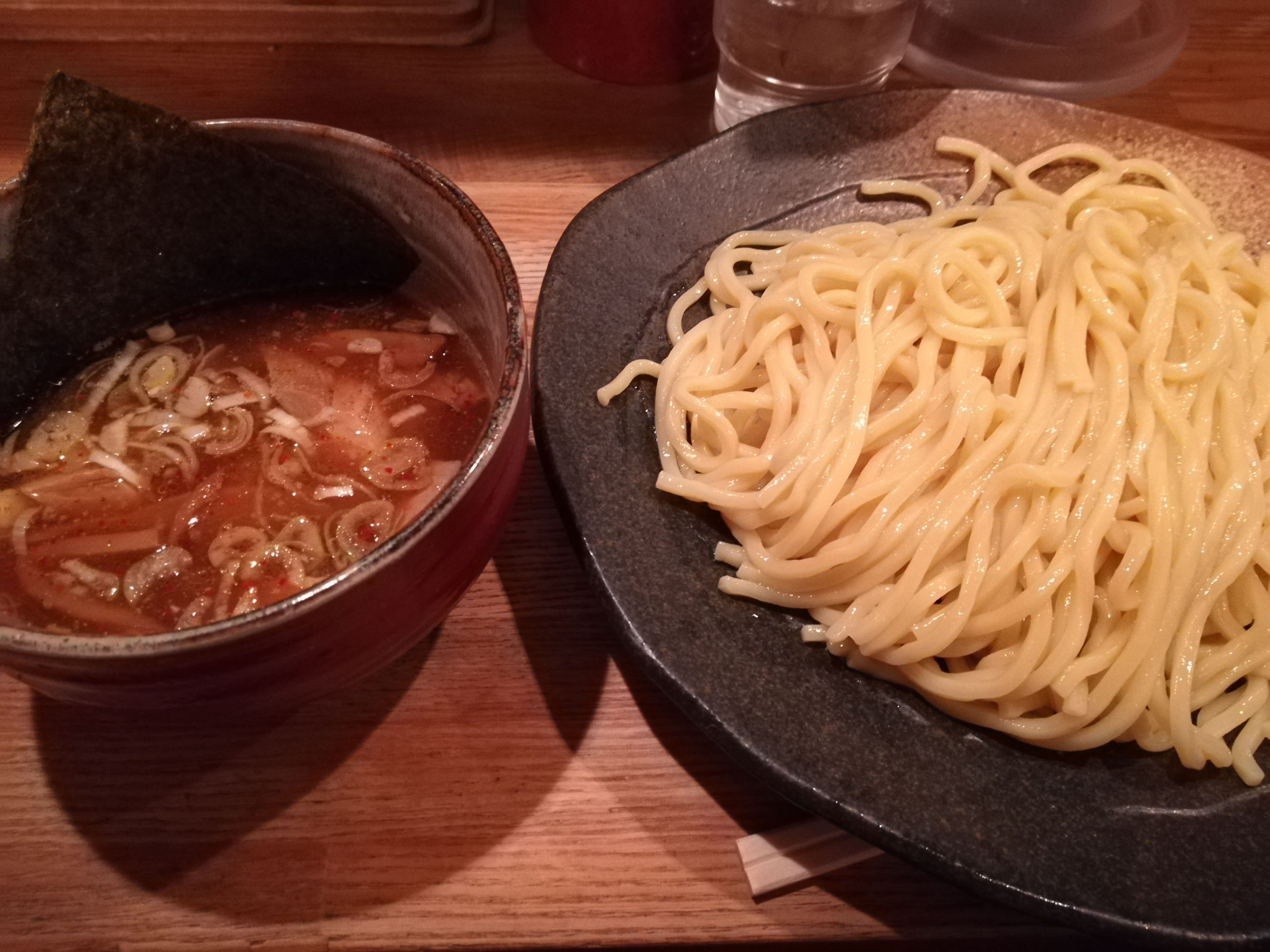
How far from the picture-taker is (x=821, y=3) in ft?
6.28

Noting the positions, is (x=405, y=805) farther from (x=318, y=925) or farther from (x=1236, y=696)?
(x=1236, y=696)

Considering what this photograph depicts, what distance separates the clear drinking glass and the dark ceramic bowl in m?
1.07

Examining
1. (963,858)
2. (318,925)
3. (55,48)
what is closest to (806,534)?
(963,858)

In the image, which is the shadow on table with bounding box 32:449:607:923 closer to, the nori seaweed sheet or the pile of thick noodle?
the pile of thick noodle

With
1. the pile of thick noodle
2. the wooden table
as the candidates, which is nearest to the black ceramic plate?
the pile of thick noodle

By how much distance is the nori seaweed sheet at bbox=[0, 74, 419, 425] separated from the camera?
1.17m

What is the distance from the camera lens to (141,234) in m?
1.29

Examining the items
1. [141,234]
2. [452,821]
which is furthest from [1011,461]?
[141,234]

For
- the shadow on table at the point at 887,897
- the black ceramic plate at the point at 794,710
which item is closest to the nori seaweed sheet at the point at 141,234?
the black ceramic plate at the point at 794,710

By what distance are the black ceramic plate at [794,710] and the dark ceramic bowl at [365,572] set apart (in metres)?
0.24

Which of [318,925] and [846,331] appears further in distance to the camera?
[846,331]

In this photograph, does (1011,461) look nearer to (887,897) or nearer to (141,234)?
(887,897)

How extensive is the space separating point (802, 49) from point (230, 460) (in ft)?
5.09

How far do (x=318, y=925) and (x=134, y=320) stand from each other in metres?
0.94
